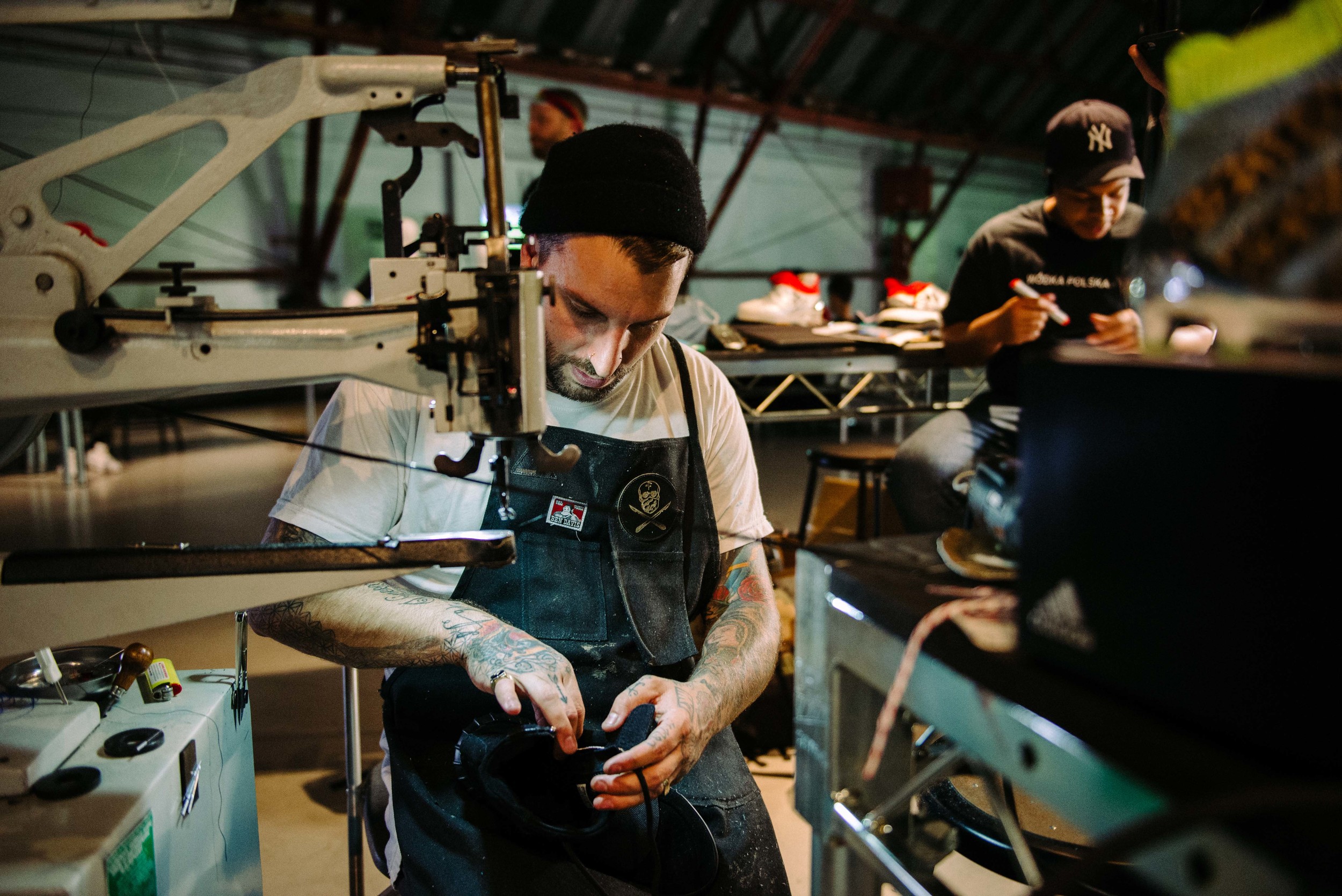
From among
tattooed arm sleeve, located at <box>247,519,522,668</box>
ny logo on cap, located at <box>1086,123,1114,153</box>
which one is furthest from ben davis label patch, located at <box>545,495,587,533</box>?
ny logo on cap, located at <box>1086,123,1114,153</box>

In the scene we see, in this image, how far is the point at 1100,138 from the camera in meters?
2.28

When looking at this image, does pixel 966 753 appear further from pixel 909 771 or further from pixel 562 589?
pixel 562 589

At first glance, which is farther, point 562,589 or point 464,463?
point 562,589

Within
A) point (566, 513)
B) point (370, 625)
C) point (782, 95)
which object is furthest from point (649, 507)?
point (782, 95)

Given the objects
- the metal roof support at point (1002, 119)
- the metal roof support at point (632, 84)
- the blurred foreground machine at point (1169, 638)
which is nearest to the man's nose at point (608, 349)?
the blurred foreground machine at point (1169, 638)

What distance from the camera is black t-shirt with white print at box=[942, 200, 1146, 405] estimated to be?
256cm

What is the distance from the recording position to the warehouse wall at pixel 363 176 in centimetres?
541

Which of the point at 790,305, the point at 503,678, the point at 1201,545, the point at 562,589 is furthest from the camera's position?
the point at 790,305

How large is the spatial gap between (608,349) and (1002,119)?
37.8 ft

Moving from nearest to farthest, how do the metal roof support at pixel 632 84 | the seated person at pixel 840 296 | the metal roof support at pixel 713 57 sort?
1. the metal roof support at pixel 632 84
2. the seated person at pixel 840 296
3. the metal roof support at pixel 713 57

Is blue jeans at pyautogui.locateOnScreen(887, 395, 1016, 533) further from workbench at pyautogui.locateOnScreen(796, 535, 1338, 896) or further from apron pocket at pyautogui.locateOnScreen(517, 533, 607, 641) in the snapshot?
workbench at pyautogui.locateOnScreen(796, 535, 1338, 896)

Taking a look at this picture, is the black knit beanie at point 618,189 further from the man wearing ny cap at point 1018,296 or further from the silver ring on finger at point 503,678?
the man wearing ny cap at point 1018,296

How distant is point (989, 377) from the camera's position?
2.63 m

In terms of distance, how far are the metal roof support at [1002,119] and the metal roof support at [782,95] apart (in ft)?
9.45
